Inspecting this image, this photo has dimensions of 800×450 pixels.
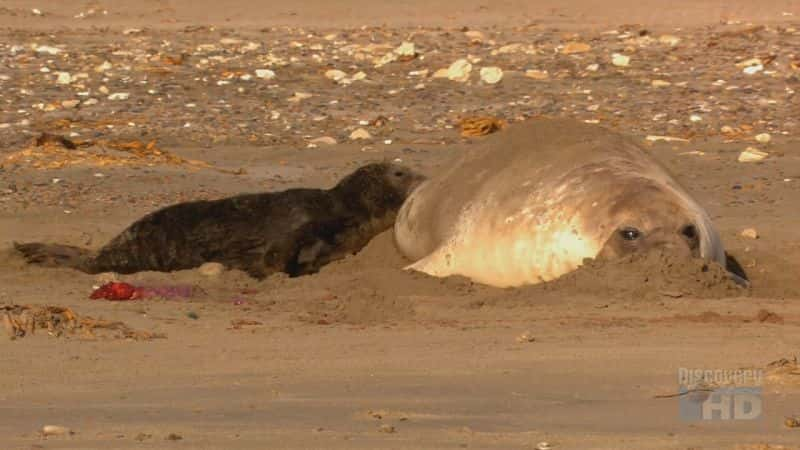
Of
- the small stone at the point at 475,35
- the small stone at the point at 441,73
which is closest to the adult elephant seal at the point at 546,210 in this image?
the small stone at the point at 441,73

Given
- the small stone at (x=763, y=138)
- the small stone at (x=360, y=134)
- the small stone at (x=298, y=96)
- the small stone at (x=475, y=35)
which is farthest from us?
the small stone at (x=475, y=35)

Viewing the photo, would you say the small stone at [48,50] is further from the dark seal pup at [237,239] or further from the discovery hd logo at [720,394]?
the discovery hd logo at [720,394]

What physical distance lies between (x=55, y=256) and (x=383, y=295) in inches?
79.5

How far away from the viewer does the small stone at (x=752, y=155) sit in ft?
38.6

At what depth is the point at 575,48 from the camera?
16.1 metres

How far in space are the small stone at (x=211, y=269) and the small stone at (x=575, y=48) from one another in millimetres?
7701

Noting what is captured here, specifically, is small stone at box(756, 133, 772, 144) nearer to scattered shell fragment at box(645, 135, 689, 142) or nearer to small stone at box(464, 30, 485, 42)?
scattered shell fragment at box(645, 135, 689, 142)

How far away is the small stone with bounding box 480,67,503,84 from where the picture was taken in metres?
14.6

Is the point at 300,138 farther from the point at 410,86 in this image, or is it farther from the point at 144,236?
the point at 144,236

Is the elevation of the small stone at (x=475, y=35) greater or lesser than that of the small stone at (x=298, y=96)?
greater

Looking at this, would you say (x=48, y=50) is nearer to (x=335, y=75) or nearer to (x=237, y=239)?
(x=335, y=75)

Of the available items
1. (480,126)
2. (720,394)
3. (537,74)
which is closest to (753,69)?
(537,74)

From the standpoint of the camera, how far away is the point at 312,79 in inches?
588

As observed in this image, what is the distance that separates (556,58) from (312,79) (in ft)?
7.17
